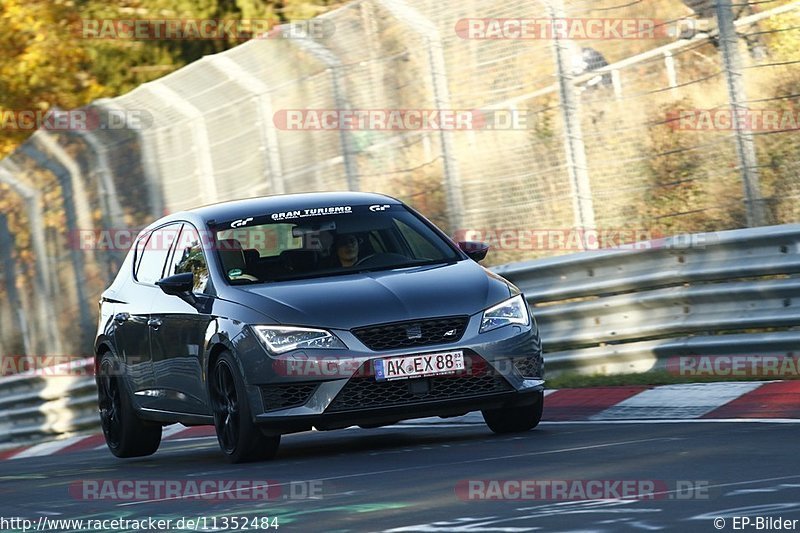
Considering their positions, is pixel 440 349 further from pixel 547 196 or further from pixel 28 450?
pixel 28 450

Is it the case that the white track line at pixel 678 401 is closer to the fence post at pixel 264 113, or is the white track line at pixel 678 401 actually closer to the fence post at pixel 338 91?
the fence post at pixel 338 91

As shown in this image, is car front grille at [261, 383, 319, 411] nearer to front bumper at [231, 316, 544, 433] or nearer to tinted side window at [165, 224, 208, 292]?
front bumper at [231, 316, 544, 433]

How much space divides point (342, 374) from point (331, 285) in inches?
27.4

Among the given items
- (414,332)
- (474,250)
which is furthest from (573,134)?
(414,332)

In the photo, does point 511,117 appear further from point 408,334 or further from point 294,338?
point 294,338

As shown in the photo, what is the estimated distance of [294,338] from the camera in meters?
9.47

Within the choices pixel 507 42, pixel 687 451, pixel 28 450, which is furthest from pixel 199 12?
pixel 687 451

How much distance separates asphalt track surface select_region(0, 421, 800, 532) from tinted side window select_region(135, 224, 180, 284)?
3.95 feet

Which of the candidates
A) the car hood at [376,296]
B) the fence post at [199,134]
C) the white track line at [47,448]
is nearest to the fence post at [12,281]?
the fence post at [199,134]

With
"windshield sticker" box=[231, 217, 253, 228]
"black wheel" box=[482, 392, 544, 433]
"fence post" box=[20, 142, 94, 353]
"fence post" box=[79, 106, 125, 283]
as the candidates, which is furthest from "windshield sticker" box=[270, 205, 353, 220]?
"fence post" box=[20, 142, 94, 353]

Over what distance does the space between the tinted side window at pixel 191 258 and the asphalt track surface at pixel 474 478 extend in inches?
42.2

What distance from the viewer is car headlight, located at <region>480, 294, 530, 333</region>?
9.66 m

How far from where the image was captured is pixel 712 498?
6684 mm

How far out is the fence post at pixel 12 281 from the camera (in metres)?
22.6
